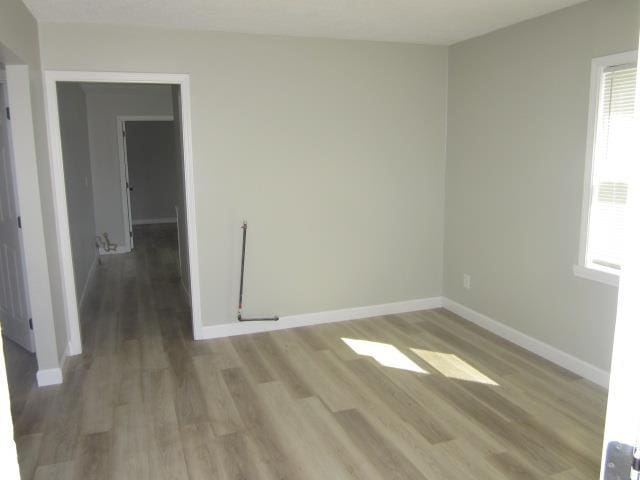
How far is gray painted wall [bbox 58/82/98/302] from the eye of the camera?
5.12 meters

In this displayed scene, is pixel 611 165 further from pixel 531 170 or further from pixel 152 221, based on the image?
pixel 152 221

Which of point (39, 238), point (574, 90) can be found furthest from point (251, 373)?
point (574, 90)

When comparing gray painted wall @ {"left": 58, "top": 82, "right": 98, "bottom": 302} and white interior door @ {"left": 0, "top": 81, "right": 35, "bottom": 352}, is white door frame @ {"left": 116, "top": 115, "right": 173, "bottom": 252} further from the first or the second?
white interior door @ {"left": 0, "top": 81, "right": 35, "bottom": 352}

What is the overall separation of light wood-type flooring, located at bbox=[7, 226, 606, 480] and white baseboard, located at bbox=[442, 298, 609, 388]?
68 mm

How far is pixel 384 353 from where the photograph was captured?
407cm

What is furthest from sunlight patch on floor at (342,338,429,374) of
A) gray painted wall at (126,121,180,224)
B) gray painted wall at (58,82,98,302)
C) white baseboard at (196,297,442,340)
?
gray painted wall at (126,121,180,224)

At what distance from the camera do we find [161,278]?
258 inches

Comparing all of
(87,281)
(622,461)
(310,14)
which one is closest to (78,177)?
(87,281)

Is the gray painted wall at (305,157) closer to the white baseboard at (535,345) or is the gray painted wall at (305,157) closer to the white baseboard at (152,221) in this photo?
the white baseboard at (535,345)

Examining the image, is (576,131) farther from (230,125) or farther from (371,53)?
(230,125)

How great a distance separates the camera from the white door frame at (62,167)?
380 cm

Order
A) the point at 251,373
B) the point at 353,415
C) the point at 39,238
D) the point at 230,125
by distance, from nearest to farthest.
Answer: the point at 353,415
the point at 39,238
the point at 251,373
the point at 230,125

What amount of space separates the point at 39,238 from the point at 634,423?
3464 mm

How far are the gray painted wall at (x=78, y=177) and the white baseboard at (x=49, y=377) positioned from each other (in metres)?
1.55
